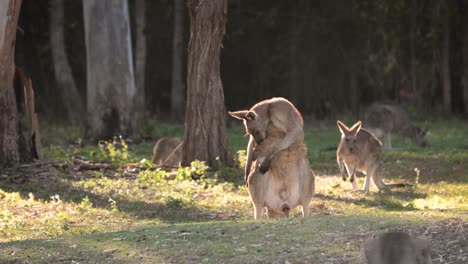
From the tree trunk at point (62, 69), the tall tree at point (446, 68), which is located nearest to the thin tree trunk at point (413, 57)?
the tall tree at point (446, 68)

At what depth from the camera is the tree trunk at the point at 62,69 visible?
84.8 ft

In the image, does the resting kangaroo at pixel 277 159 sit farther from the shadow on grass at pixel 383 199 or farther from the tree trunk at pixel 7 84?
the tree trunk at pixel 7 84

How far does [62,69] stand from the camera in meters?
25.8

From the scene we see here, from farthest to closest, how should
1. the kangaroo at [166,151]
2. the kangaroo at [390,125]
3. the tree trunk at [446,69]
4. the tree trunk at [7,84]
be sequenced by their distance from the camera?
the tree trunk at [446,69] < the kangaroo at [390,125] < the kangaroo at [166,151] < the tree trunk at [7,84]

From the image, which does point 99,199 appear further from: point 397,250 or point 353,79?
point 353,79

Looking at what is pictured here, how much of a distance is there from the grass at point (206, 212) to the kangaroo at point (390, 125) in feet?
1.29

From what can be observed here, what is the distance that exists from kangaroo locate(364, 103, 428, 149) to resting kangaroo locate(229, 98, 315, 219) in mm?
10598

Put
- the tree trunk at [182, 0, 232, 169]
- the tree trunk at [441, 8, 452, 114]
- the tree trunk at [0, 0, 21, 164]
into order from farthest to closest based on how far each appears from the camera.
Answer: the tree trunk at [441, 8, 452, 114] < the tree trunk at [182, 0, 232, 169] < the tree trunk at [0, 0, 21, 164]

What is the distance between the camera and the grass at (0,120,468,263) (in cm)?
809

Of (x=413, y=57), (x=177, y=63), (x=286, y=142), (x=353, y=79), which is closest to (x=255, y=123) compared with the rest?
(x=286, y=142)

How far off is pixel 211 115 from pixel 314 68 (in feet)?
47.2

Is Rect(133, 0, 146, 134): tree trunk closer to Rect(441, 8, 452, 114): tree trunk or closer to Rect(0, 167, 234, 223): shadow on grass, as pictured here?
Rect(441, 8, 452, 114): tree trunk

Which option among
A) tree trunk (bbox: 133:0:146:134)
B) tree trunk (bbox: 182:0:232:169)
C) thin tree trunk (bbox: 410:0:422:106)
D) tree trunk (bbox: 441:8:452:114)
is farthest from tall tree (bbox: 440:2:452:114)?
tree trunk (bbox: 182:0:232:169)

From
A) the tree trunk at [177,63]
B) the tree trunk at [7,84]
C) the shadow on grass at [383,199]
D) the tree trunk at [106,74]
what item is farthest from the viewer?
the tree trunk at [177,63]
